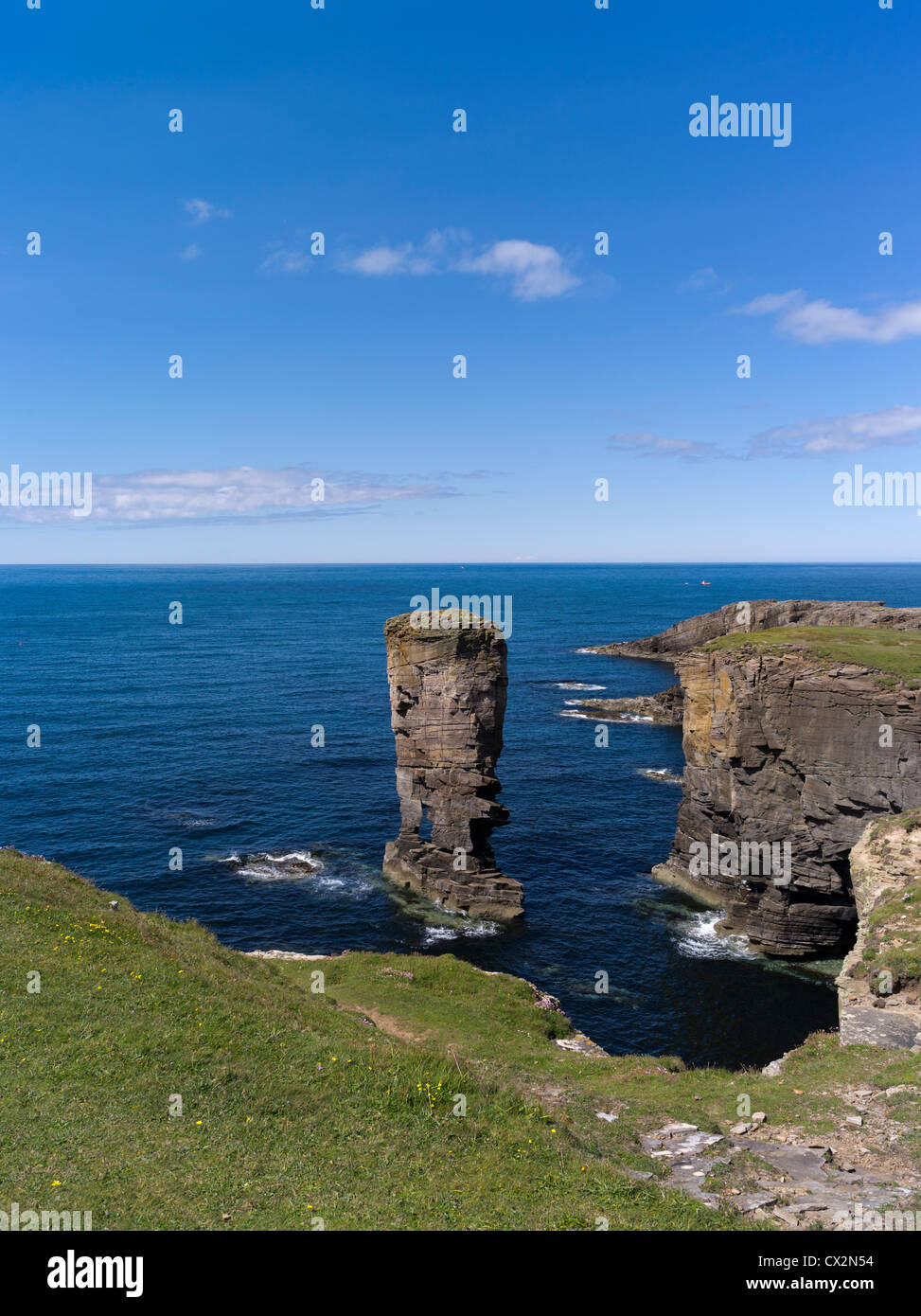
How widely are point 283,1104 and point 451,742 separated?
36956 millimetres

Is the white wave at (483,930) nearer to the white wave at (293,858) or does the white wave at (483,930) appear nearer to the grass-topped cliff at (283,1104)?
the white wave at (293,858)

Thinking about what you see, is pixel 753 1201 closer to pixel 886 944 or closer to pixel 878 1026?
pixel 878 1026

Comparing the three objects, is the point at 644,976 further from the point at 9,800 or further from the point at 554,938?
the point at 9,800

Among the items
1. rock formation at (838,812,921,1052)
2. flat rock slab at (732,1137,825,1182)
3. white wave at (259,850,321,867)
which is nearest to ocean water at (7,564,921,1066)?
white wave at (259,850,321,867)

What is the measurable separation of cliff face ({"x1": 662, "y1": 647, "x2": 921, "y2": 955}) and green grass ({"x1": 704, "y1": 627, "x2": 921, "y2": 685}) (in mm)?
683

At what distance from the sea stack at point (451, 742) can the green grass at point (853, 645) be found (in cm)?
A: 1625

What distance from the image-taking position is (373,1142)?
16.4 metres

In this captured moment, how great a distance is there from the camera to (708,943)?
4681cm

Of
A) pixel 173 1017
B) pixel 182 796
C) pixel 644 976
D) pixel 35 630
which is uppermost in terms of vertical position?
pixel 35 630

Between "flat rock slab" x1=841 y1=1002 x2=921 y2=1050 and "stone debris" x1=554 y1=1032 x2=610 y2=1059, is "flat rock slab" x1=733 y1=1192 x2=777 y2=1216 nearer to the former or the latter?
"flat rock slab" x1=841 y1=1002 x2=921 y2=1050

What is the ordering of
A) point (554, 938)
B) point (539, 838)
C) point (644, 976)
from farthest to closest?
point (539, 838) < point (554, 938) < point (644, 976)

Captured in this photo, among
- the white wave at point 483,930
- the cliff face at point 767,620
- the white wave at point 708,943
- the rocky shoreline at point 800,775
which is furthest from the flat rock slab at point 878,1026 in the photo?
the cliff face at point 767,620
